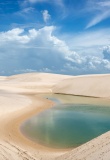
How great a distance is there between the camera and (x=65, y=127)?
21328mm

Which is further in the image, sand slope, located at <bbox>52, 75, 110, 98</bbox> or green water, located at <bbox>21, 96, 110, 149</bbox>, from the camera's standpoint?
sand slope, located at <bbox>52, 75, 110, 98</bbox>

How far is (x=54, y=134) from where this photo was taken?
1900 centimetres

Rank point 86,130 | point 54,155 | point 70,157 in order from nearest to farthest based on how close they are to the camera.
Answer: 1. point 70,157
2. point 54,155
3. point 86,130

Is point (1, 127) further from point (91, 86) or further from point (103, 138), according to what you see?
point (91, 86)

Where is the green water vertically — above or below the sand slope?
below

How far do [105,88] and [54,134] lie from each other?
3365 centimetres

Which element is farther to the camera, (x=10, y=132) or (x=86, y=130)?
(x=86, y=130)

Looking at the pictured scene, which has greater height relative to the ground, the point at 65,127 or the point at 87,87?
the point at 87,87

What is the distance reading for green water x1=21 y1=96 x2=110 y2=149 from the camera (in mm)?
17281

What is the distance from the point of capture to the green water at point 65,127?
17.3m

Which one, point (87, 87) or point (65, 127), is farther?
point (87, 87)

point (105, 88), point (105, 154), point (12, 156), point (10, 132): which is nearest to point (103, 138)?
point (105, 154)

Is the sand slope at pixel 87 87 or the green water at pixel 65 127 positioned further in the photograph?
the sand slope at pixel 87 87

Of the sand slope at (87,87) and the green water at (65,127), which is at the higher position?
the sand slope at (87,87)
